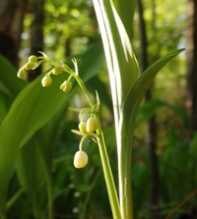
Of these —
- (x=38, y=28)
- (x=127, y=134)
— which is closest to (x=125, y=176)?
(x=127, y=134)

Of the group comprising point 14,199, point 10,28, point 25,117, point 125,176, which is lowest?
point 14,199

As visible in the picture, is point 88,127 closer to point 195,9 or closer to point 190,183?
point 190,183

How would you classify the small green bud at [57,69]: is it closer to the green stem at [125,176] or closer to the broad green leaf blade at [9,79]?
the green stem at [125,176]

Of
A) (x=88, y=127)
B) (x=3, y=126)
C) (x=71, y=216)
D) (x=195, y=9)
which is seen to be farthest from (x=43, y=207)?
(x=195, y=9)

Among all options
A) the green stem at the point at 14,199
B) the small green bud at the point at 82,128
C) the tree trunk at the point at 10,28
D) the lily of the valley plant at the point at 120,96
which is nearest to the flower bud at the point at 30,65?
the lily of the valley plant at the point at 120,96

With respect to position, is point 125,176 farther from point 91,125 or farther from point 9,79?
point 9,79

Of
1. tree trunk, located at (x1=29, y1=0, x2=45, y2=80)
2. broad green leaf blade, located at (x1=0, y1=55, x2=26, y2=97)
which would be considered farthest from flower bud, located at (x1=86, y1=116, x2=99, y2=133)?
tree trunk, located at (x1=29, y1=0, x2=45, y2=80)
